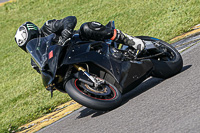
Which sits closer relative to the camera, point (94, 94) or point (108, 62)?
point (94, 94)

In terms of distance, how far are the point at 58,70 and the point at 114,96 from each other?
2.75ft

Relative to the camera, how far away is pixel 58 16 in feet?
67.6

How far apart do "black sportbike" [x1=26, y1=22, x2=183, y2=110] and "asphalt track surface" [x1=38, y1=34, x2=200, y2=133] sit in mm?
224

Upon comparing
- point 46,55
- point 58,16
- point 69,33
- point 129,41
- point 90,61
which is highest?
point 69,33

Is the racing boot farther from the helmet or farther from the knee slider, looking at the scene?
the helmet

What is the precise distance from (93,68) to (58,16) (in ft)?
52.2

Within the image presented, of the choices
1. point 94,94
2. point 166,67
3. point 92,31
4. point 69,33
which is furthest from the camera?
point 166,67

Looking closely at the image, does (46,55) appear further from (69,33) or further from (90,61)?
(90,61)

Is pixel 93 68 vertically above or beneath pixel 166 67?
above

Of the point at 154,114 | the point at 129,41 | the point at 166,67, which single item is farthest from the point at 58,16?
the point at 154,114

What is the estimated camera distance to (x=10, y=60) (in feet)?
54.0

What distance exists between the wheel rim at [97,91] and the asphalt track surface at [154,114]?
8.5 inches

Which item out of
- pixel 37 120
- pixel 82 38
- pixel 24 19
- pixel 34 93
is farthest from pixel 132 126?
pixel 24 19

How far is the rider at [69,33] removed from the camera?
5.28 metres
